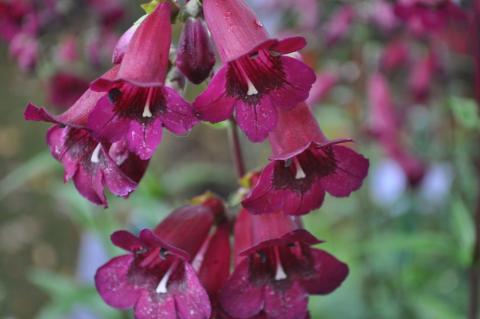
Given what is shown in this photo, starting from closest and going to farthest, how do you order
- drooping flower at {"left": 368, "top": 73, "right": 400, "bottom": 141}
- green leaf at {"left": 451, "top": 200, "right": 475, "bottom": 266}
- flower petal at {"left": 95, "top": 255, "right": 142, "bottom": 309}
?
flower petal at {"left": 95, "top": 255, "right": 142, "bottom": 309}, green leaf at {"left": 451, "top": 200, "right": 475, "bottom": 266}, drooping flower at {"left": 368, "top": 73, "right": 400, "bottom": 141}

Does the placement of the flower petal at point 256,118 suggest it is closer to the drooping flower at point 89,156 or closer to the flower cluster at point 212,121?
the flower cluster at point 212,121

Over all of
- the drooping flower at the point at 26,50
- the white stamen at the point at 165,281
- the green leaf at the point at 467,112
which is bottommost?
the green leaf at the point at 467,112

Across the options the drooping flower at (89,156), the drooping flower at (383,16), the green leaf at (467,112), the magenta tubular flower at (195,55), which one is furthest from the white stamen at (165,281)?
the drooping flower at (383,16)

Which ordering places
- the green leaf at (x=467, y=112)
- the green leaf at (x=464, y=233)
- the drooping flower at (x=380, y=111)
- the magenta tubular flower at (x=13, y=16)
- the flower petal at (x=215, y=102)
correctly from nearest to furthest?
the flower petal at (x=215, y=102)
the green leaf at (x=467, y=112)
the green leaf at (x=464, y=233)
the magenta tubular flower at (x=13, y=16)
the drooping flower at (x=380, y=111)

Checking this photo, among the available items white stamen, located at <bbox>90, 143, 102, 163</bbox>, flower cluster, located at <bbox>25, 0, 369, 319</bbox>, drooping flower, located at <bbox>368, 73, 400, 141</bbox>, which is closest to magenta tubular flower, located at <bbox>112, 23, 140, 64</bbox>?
flower cluster, located at <bbox>25, 0, 369, 319</bbox>

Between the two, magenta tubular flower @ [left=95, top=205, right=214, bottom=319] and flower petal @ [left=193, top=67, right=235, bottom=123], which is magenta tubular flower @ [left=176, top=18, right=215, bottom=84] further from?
magenta tubular flower @ [left=95, top=205, right=214, bottom=319]

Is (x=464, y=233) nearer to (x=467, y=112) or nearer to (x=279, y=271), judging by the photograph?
(x=467, y=112)
